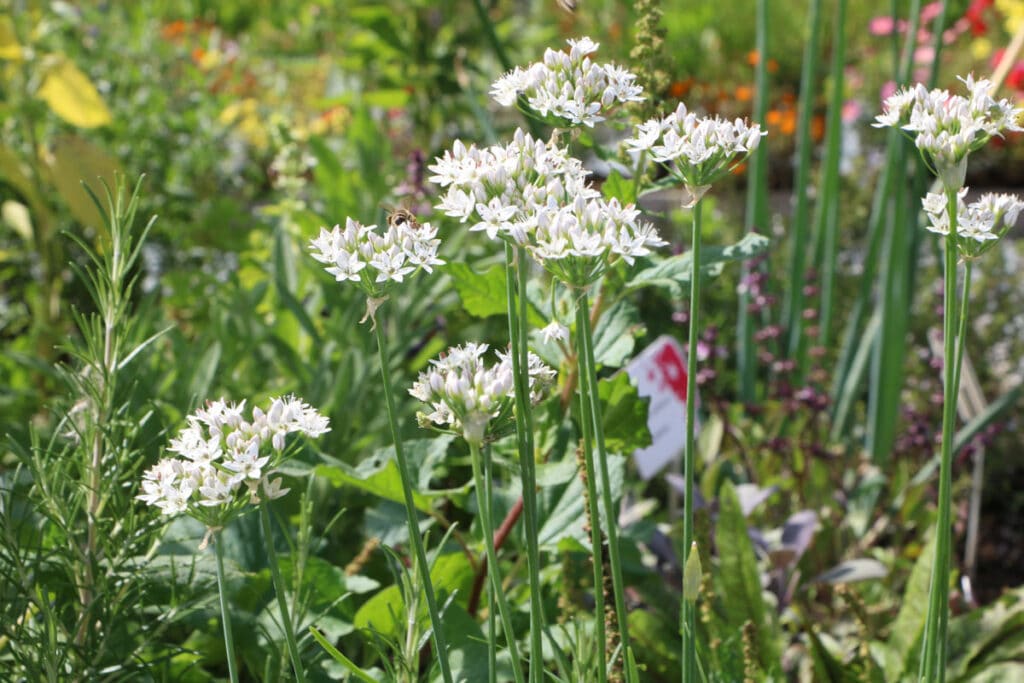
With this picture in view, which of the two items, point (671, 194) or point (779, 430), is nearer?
point (779, 430)

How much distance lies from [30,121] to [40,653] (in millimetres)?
1568

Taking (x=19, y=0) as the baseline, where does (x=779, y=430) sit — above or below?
below

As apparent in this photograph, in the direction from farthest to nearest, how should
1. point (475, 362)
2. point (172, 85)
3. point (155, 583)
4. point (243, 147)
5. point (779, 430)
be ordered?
point (243, 147)
point (172, 85)
point (779, 430)
point (155, 583)
point (475, 362)

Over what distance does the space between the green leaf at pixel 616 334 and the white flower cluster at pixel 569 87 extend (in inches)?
15.6

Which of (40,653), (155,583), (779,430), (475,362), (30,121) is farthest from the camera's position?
(30,121)

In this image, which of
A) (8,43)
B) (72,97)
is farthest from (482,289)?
(8,43)

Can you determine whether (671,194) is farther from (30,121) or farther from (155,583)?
(155,583)

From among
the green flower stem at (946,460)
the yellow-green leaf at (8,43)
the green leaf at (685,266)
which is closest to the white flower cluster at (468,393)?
the green flower stem at (946,460)

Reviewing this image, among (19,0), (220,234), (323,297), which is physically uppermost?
(19,0)

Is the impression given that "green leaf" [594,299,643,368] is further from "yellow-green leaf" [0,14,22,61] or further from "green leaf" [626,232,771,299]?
"yellow-green leaf" [0,14,22,61]

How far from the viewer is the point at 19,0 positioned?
2340 millimetres

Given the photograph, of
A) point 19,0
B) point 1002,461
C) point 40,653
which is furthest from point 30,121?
point 1002,461

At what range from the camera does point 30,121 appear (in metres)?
2.11

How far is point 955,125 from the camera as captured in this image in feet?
2.34
